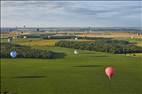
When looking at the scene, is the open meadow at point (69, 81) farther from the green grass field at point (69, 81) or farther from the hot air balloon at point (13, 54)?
the hot air balloon at point (13, 54)

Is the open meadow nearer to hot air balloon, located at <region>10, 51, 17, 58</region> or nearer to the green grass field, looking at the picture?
the green grass field

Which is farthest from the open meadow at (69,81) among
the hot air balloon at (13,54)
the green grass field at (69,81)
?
the hot air balloon at (13,54)

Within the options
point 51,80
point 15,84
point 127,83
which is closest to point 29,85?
point 15,84

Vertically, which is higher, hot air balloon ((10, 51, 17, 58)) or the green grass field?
hot air balloon ((10, 51, 17, 58))

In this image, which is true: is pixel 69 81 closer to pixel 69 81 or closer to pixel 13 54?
pixel 69 81

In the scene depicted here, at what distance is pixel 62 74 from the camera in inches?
1309

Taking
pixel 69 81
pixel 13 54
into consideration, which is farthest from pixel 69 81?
pixel 13 54

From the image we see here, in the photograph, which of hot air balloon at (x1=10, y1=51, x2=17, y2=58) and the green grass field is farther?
hot air balloon at (x1=10, y1=51, x2=17, y2=58)

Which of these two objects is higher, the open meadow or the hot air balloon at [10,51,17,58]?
the hot air balloon at [10,51,17,58]

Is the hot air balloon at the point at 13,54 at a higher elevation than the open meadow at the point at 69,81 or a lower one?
higher

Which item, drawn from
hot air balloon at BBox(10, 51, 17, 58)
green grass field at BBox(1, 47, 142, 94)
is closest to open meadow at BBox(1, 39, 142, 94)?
green grass field at BBox(1, 47, 142, 94)

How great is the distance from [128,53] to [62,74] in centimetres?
3110

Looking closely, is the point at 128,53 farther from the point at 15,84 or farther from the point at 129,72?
the point at 15,84

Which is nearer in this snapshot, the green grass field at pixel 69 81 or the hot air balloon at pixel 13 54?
the green grass field at pixel 69 81
